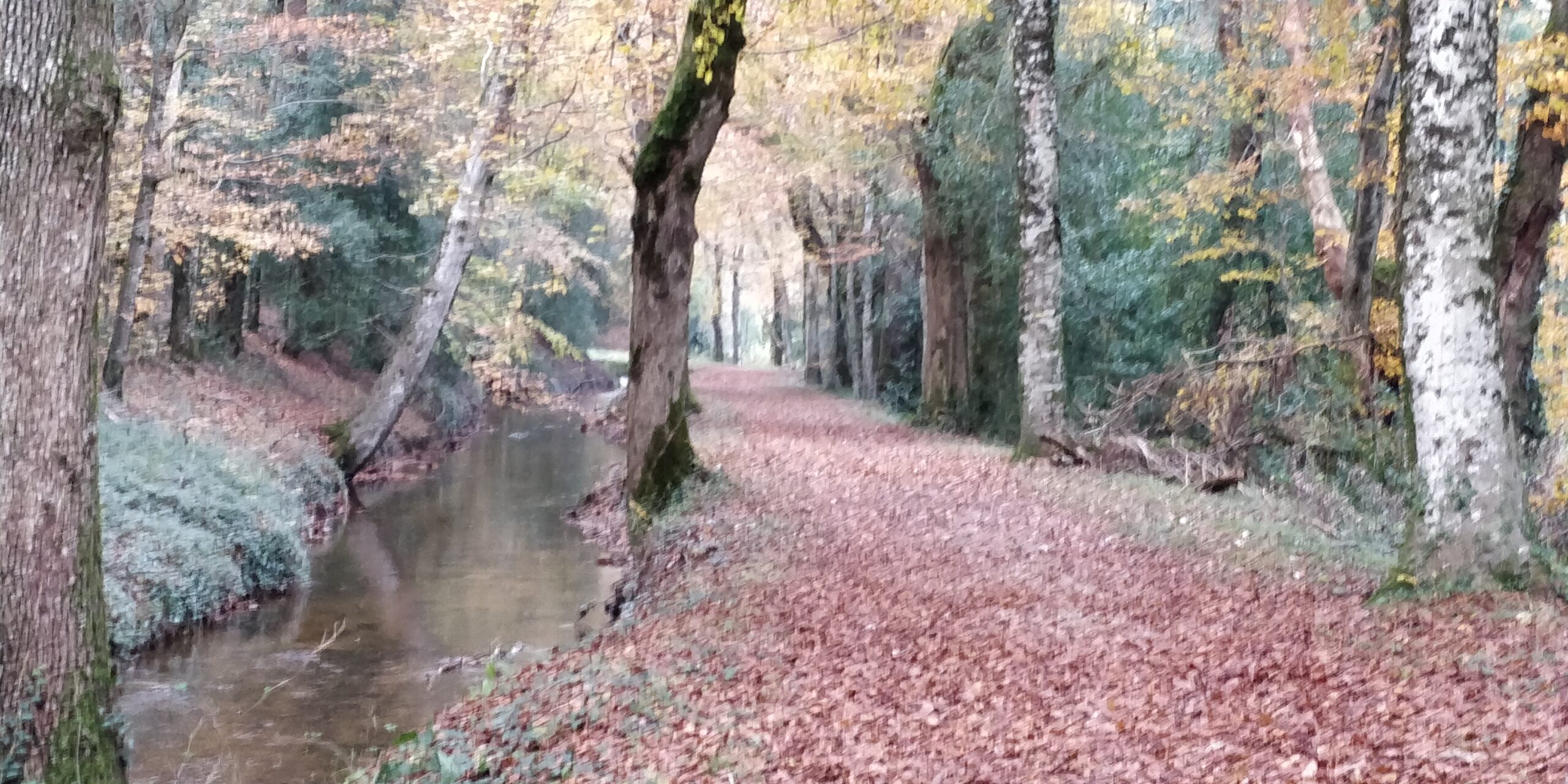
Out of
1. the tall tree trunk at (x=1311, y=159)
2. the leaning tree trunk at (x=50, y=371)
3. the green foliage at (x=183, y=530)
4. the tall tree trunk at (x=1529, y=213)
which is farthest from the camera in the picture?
the tall tree trunk at (x=1311, y=159)

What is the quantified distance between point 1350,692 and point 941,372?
1717 cm

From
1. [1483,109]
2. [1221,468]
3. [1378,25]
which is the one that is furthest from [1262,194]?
[1483,109]

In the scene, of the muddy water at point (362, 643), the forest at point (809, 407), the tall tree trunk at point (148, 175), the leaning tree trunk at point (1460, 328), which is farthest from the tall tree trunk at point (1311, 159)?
the tall tree trunk at point (148, 175)

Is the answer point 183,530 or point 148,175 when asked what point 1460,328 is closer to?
point 183,530

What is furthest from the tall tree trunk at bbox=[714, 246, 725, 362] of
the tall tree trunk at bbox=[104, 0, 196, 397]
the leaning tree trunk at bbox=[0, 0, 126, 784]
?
the leaning tree trunk at bbox=[0, 0, 126, 784]

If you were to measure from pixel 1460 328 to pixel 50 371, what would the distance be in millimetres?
7911

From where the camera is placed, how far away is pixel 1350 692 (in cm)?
553

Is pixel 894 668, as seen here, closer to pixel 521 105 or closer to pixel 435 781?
pixel 435 781

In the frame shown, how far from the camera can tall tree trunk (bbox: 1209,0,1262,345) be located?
16.6 meters

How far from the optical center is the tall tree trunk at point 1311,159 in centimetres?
1476

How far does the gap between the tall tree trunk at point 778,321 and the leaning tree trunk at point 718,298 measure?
2.54m

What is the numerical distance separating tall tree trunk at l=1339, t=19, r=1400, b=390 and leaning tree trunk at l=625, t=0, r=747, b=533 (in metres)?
7.31

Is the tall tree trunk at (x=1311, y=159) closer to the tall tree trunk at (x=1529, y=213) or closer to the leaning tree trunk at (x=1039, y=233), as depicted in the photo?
the leaning tree trunk at (x=1039, y=233)

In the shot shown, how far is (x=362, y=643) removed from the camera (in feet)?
37.2
